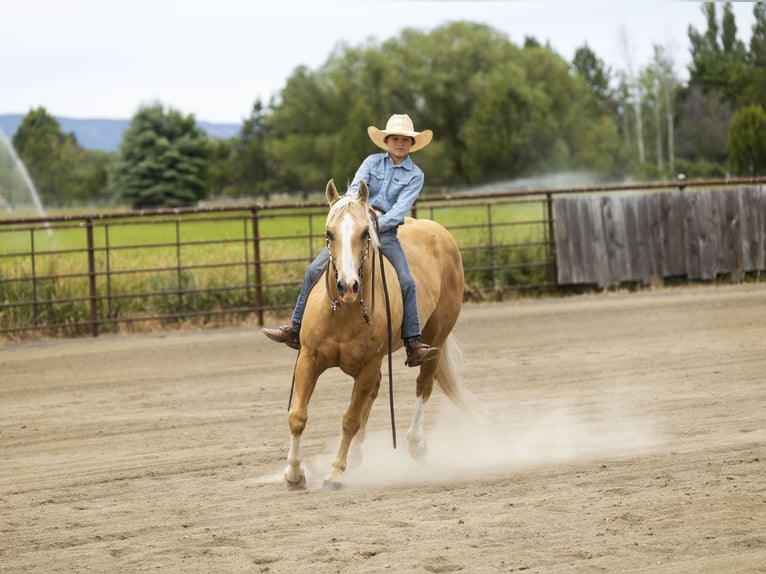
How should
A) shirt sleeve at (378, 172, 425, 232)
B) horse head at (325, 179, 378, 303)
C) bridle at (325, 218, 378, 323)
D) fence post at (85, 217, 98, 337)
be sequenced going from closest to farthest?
horse head at (325, 179, 378, 303)
bridle at (325, 218, 378, 323)
shirt sleeve at (378, 172, 425, 232)
fence post at (85, 217, 98, 337)

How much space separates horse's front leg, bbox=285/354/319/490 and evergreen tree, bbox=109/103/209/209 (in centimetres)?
5646

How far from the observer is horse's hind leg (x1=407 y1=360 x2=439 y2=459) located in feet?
23.8

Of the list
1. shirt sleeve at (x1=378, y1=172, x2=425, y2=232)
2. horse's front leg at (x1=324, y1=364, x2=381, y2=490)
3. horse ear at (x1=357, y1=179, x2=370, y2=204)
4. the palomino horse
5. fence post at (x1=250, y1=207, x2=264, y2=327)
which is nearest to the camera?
the palomino horse

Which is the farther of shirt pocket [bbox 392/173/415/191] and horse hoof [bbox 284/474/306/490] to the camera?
shirt pocket [bbox 392/173/415/191]

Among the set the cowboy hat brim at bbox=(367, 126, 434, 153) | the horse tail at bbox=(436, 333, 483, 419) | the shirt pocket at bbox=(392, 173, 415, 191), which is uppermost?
the cowboy hat brim at bbox=(367, 126, 434, 153)

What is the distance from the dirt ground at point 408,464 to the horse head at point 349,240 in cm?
120

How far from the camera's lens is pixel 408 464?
7.18 metres

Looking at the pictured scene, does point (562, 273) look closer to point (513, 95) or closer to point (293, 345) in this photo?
point (293, 345)

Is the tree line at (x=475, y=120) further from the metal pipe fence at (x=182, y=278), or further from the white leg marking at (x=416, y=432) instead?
the white leg marking at (x=416, y=432)

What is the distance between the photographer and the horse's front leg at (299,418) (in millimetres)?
6277

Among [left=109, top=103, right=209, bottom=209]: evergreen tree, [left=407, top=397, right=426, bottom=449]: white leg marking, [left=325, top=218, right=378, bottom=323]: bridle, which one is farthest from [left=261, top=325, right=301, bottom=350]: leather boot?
[left=109, top=103, right=209, bottom=209]: evergreen tree

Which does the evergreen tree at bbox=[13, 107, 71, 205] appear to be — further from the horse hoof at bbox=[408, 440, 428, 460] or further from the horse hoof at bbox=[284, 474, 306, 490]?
the horse hoof at bbox=[284, 474, 306, 490]

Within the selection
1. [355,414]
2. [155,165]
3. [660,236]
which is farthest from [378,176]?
[155,165]

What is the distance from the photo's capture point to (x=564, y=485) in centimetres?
602
